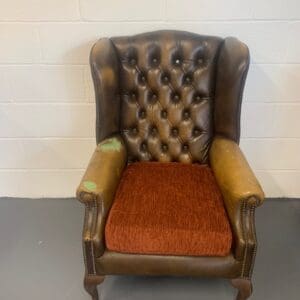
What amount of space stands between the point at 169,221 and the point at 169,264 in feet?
0.56

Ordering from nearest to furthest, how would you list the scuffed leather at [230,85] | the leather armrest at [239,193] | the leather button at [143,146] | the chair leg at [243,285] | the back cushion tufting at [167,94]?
the leather armrest at [239,193] < the chair leg at [243,285] < the scuffed leather at [230,85] < the back cushion tufting at [167,94] < the leather button at [143,146]

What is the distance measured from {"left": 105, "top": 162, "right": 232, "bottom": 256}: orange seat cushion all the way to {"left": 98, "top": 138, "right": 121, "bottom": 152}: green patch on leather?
0.60 feet

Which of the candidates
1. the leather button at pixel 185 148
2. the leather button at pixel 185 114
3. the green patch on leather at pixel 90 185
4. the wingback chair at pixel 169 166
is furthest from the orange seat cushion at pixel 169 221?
the leather button at pixel 185 114

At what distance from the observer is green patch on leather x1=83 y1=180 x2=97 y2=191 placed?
1.31m

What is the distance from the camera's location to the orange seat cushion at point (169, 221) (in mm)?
1306

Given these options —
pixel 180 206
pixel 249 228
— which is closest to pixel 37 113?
pixel 180 206

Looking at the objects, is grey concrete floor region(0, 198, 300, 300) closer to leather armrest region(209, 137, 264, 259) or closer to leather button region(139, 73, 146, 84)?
leather armrest region(209, 137, 264, 259)

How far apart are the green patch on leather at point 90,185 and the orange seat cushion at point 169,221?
0.13m

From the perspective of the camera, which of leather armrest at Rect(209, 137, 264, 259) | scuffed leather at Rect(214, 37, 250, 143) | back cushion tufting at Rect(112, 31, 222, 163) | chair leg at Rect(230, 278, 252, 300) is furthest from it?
back cushion tufting at Rect(112, 31, 222, 163)

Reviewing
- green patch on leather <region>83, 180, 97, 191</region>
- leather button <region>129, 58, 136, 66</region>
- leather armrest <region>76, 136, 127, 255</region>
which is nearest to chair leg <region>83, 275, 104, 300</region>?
leather armrest <region>76, 136, 127, 255</region>

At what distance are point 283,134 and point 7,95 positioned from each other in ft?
5.16

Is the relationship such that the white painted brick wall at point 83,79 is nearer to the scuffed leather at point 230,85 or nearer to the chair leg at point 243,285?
the scuffed leather at point 230,85

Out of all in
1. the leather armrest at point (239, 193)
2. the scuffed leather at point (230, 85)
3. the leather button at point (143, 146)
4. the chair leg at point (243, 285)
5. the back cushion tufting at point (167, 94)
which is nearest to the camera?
the leather armrest at point (239, 193)

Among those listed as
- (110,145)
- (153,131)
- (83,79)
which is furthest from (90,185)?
(83,79)
